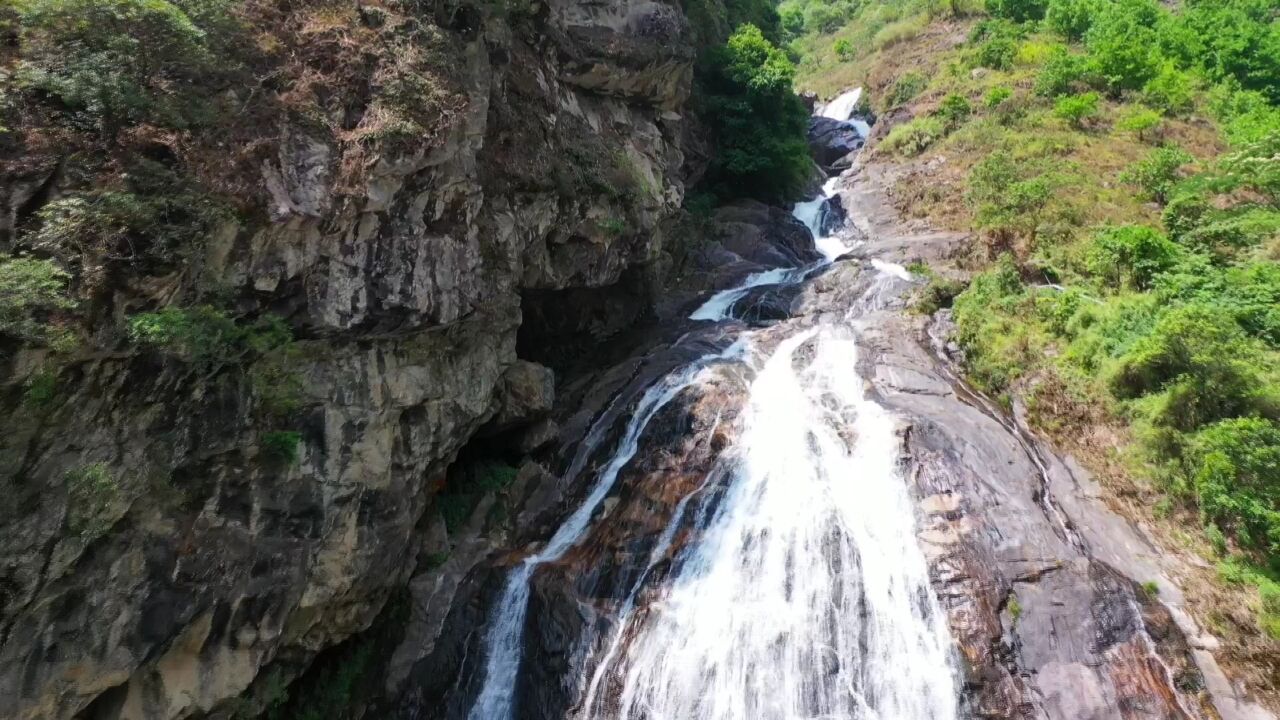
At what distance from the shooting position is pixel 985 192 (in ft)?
67.3

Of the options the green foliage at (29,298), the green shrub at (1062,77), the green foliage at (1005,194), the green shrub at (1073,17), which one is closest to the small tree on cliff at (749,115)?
the green foliage at (1005,194)

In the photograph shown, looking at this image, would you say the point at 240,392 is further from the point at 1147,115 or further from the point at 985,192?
the point at 1147,115

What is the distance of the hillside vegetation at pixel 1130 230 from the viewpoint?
31.9ft

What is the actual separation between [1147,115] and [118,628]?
1177 inches

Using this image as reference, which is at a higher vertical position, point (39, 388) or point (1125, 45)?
point (1125, 45)

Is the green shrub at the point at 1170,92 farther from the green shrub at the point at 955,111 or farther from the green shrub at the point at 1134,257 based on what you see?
the green shrub at the point at 1134,257

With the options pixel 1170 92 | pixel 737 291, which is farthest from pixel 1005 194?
pixel 1170 92

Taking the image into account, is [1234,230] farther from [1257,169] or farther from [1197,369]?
[1197,369]

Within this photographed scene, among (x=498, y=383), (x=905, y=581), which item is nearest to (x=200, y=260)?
(x=498, y=383)

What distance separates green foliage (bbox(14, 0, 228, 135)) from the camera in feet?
20.6

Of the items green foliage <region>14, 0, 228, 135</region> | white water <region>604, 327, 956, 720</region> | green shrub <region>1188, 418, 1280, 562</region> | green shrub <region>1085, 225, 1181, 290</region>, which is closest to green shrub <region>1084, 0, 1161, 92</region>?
green shrub <region>1085, 225, 1181, 290</region>

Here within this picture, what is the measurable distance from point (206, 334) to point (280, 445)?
6.62 ft

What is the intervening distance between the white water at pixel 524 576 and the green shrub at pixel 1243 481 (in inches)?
357

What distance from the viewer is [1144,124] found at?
21469 mm
